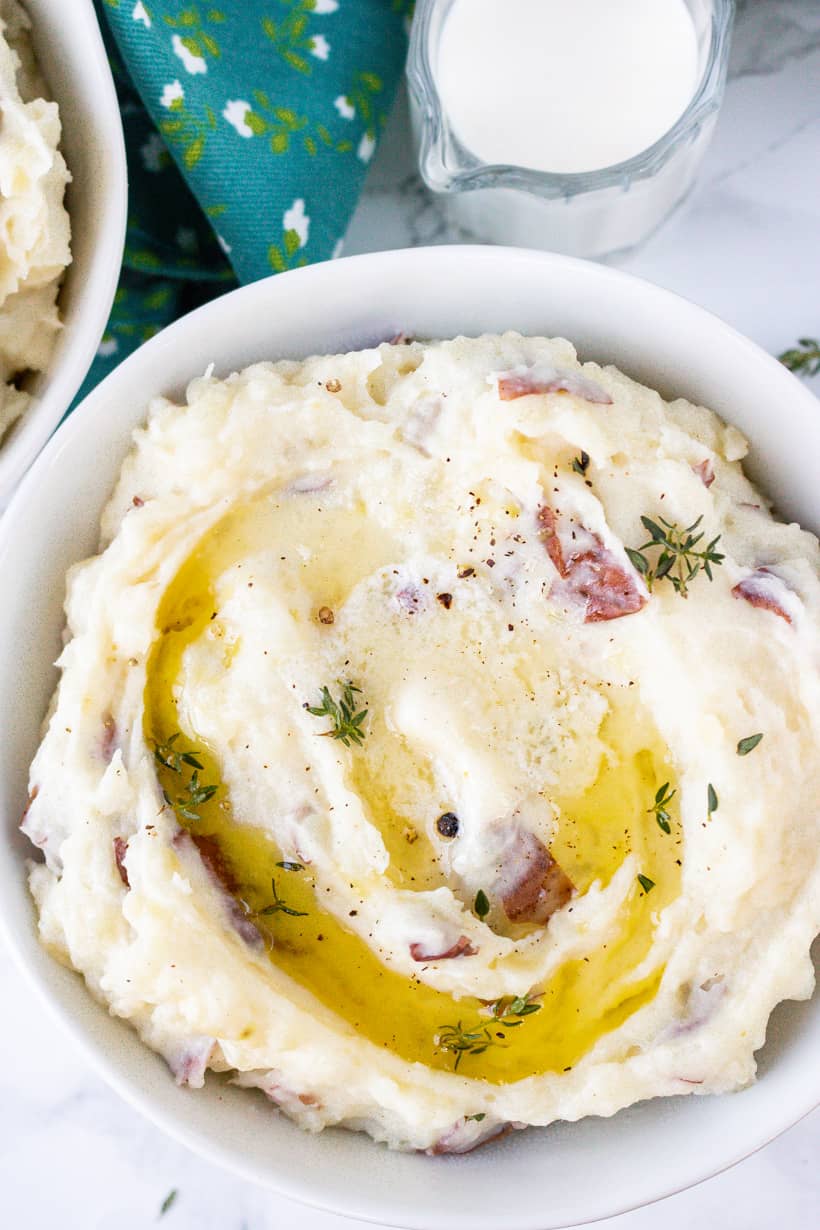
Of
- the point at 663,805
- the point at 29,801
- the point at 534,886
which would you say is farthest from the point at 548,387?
the point at 29,801

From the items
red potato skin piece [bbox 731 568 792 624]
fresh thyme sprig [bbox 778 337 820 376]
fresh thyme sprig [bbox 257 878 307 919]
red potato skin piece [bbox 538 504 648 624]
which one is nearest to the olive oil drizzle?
fresh thyme sprig [bbox 257 878 307 919]

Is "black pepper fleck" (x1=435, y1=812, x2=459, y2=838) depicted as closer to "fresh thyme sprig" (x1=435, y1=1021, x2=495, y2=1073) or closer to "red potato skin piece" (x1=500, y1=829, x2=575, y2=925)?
"red potato skin piece" (x1=500, y1=829, x2=575, y2=925)

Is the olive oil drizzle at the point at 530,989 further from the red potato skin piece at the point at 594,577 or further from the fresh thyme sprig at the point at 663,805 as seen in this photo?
the red potato skin piece at the point at 594,577

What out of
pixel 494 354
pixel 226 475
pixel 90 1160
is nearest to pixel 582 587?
pixel 494 354

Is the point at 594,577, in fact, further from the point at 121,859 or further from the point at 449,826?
the point at 121,859

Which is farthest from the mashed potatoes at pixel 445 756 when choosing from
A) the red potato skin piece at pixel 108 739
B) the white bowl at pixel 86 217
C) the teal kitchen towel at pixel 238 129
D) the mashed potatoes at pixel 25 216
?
the teal kitchen towel at pixel 238 129
